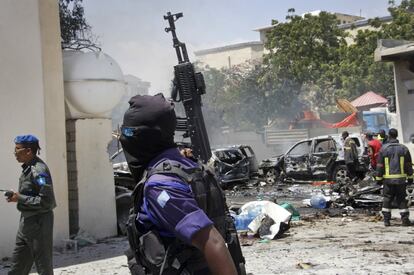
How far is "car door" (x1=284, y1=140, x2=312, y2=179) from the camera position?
17.6m

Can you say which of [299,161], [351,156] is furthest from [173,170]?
[299,161]

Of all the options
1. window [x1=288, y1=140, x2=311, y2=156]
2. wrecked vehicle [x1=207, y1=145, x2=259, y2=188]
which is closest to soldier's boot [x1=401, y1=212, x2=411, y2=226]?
window [x1=288, y1=140, x2=311, y2=156]

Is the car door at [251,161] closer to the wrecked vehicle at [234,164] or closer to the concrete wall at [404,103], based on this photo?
the wrecked vehicle at [234,164]

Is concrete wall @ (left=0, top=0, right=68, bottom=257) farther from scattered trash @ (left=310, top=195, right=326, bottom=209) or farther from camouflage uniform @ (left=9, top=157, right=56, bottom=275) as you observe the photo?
scattered trash @ (left=310, top=195, right=326, bottom=209)

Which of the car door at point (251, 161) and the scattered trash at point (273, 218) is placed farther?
the car door at point (251, 161)

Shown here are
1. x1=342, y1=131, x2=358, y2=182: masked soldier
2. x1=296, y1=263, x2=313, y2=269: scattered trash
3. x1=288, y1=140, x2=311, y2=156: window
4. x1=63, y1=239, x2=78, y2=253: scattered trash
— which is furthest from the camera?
x1=288, y1=140, x2=311, y2=156: window

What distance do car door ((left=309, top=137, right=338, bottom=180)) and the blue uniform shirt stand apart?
15.0m

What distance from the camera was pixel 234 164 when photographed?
18375 millimetres

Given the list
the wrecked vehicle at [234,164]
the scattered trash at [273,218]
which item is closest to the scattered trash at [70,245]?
the scattered trash at [273,218]

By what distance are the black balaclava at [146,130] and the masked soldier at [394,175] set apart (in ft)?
24.2

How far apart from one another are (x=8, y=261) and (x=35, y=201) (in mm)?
2616

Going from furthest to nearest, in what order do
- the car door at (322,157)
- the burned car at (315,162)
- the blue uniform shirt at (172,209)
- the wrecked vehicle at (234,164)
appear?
the wrecked vehicle at (234,164) → the car door at (322,157) → the burned car at (315,162) → the blue uniform shirt at (172,209)

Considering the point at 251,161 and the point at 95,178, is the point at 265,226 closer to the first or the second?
the point at 95,178

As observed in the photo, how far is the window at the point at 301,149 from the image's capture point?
58.5 feet
